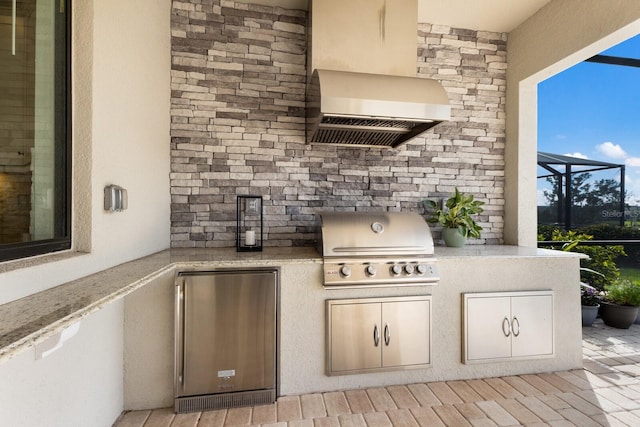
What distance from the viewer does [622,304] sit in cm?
330

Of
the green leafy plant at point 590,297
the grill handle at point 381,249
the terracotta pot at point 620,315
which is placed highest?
the grill handle at point 381,249

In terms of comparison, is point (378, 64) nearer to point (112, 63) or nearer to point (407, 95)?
point (407, 95)

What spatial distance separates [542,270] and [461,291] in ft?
2.27

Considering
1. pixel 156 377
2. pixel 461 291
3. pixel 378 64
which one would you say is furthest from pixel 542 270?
pixel 156 377

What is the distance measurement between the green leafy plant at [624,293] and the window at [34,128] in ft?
15.8

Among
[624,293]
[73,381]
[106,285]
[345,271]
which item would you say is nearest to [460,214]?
[345,271]

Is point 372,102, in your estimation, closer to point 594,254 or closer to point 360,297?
Result: point 360,297

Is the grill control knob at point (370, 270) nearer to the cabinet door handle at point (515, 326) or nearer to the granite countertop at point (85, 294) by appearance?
Answer: the granite countertop at point (85, 294)

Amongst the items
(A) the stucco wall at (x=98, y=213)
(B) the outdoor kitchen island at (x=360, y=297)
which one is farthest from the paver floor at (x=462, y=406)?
(A) the stucco wall at (x=98, y=213)

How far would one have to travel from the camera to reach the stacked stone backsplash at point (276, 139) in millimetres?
2518

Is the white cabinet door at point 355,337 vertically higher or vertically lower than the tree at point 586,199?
lower

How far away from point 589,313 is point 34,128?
4.72 metres

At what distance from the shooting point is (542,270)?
Result: 2.38m

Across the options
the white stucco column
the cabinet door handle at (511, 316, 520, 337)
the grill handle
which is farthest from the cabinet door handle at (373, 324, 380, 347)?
the white stucco column
